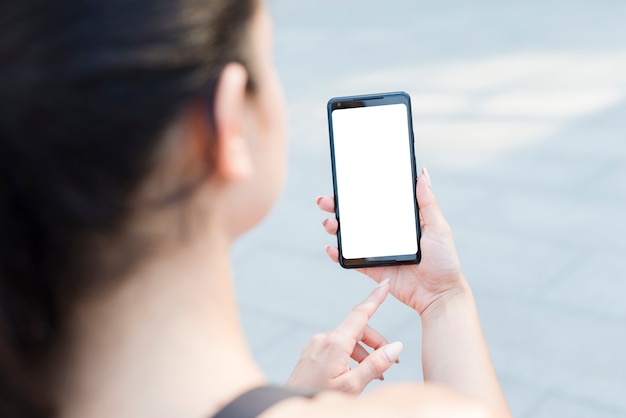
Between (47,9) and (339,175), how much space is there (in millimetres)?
1045

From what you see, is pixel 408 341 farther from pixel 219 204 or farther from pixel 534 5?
pixel 534 5

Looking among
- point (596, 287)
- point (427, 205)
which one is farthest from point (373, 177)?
point (596, 287)

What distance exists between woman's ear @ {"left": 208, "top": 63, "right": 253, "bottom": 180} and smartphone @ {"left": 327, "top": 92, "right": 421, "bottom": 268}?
2.95ft

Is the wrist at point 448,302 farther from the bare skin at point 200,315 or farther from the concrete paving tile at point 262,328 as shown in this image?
the concrete paving tile at point 262,328

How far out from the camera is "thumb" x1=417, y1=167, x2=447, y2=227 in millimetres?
1575

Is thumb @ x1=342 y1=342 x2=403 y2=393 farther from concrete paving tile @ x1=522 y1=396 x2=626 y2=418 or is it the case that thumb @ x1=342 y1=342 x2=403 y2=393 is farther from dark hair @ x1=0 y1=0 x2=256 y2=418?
concrete paving tile @ x1=522 y1=396 x2=626 y2=418

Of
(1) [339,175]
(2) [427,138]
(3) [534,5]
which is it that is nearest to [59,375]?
(1) [339,175]

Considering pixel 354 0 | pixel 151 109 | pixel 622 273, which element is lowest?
pixel 622 273

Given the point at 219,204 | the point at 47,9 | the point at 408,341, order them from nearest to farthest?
the point at 47,9 < the point at 219,204 < the point at 408,341

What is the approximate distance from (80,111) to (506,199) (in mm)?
3269

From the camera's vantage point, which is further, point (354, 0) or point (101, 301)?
point (354, 0)

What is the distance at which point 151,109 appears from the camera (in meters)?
0.66

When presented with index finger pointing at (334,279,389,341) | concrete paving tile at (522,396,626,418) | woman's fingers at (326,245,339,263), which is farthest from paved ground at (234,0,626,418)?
index finger pointing at (334,279,389,341)

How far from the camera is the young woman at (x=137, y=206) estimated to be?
65 cm
